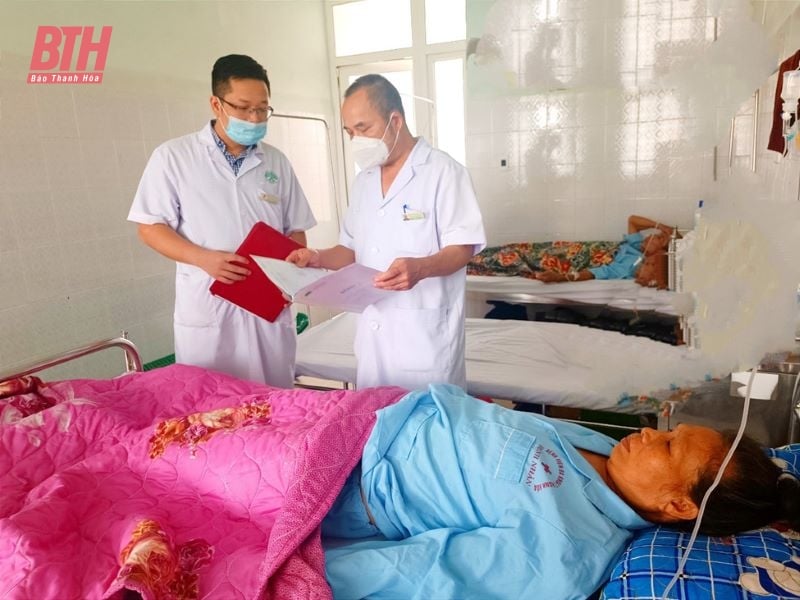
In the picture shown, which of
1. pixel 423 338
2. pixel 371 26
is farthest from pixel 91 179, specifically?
pixel 371 26

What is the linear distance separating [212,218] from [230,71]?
53cm

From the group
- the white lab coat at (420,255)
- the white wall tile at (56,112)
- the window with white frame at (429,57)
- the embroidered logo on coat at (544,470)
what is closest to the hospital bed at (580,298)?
the window with white frame at (429,57)

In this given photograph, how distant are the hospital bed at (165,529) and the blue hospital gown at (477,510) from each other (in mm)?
80

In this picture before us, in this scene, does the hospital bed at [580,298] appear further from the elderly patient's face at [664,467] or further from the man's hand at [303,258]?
the man's hand at [303,258]

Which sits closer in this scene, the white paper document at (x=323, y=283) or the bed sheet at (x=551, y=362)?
the white paper document at (x=323, y=283)

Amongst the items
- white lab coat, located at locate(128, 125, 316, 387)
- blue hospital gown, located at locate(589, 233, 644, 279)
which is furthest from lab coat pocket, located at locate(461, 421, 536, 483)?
blue hospital gown, located at locate(589, 233, 644, 279)

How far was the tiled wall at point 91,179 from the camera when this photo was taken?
2482 millimetres

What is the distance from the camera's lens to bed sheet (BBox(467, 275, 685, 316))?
3.36 m

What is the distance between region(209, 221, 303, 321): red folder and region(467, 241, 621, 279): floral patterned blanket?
178 centimetres

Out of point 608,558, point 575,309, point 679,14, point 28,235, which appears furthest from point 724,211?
point 28,235

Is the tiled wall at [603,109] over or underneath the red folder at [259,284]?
over

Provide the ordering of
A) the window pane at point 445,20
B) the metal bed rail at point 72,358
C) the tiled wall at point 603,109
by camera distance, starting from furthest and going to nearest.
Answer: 1. the window pane at point 445,20
2. the tiled wall at point 603,109
3. the metal bed rail at point 72,358

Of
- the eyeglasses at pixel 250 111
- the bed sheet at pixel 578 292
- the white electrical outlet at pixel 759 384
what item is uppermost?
the eyeglasses at pixel 250 111

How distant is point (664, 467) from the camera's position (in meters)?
1.31
